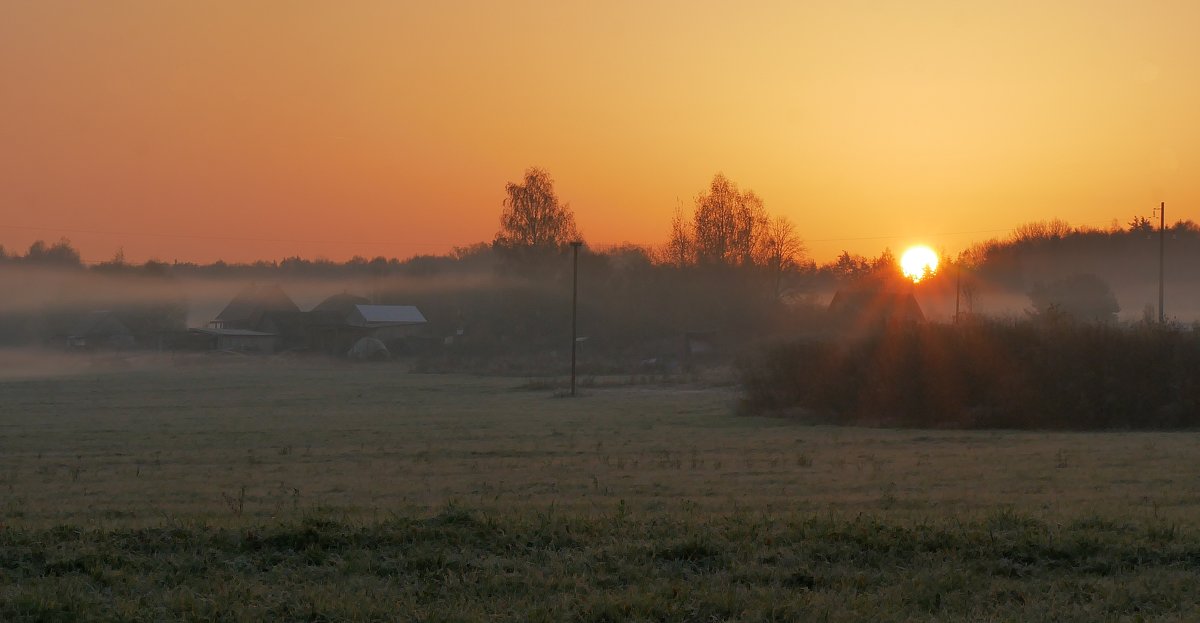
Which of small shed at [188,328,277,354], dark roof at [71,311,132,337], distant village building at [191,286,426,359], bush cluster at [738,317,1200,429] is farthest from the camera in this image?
dark roof at [71,311,132,337]

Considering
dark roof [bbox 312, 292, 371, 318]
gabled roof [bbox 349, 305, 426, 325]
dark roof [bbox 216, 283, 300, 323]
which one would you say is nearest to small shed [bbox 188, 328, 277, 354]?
gabled roof [bbox 349, 305, 426, 325]

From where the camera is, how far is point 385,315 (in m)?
122

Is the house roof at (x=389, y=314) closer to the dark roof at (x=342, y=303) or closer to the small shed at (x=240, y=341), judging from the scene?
the dark roof at (x=342, y=303)

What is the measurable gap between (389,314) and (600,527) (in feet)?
377

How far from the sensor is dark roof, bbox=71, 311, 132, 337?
118750 mm

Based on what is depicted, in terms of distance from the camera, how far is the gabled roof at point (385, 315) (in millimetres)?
119500

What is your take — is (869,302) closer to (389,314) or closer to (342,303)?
(389,314)

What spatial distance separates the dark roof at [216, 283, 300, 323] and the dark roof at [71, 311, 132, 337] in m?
14.4

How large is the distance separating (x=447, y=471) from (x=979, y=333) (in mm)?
22614

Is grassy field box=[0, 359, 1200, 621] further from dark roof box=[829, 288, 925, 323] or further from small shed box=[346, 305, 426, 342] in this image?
small shed box=[346, 305, 426, 342]

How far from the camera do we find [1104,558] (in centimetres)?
917

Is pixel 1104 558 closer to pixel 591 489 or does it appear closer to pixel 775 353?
pixel 591 489

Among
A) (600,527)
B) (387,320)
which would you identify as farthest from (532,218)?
(600,527)

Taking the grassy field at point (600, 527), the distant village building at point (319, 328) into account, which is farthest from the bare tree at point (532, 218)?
the grassy field at point (600, 527)
